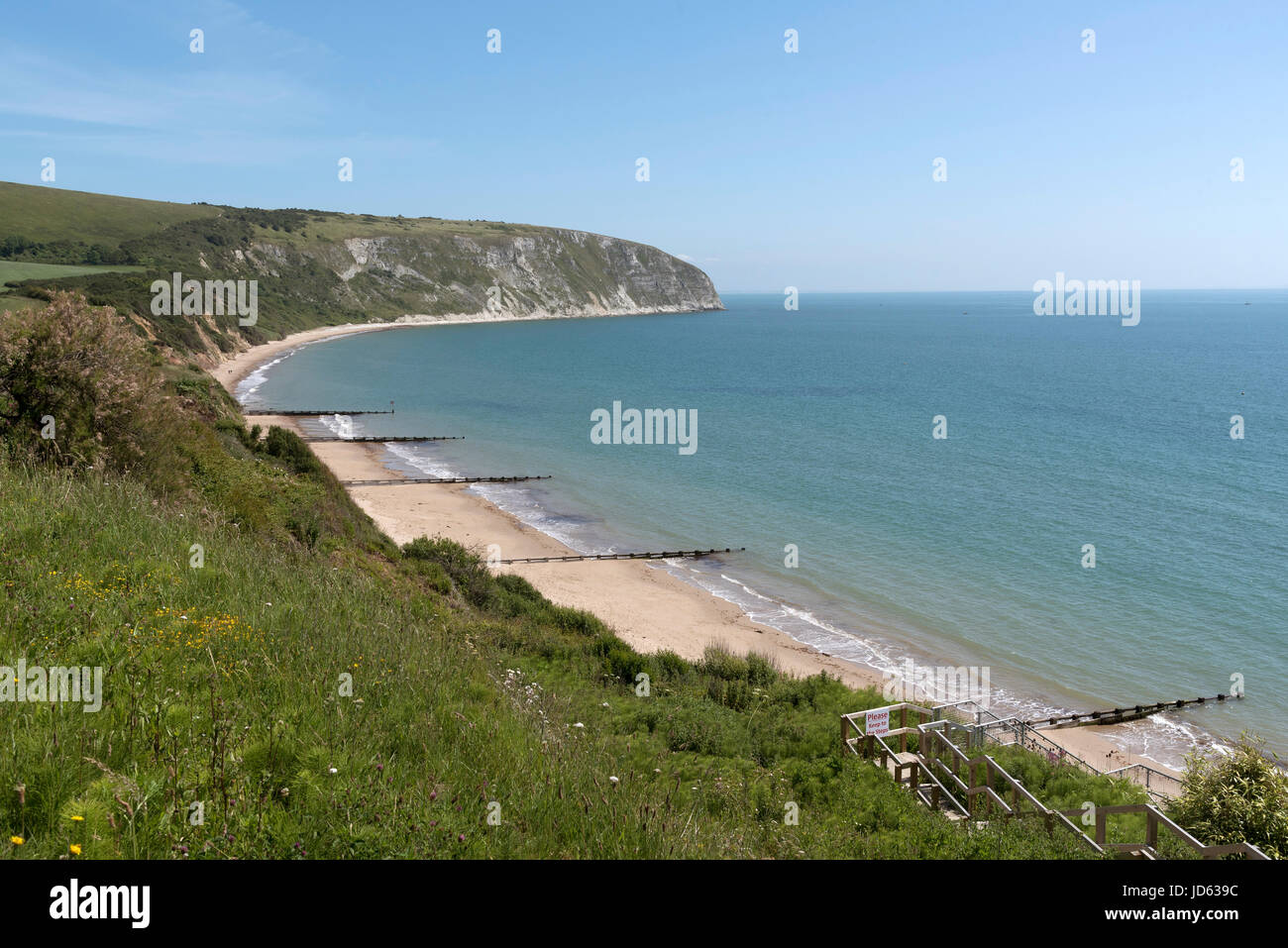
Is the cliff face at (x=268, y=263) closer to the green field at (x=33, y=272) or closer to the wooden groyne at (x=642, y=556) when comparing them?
the green field at (x=33, y=272)

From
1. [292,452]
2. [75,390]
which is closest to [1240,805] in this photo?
[75,390]

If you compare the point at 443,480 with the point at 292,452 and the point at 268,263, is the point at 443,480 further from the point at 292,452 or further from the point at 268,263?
the point at 268,263

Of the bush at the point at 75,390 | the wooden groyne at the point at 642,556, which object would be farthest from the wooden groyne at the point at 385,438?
the bush at the point at 75,390

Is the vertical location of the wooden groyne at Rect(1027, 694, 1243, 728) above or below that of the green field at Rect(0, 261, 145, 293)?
below

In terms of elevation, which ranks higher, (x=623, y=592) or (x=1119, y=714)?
(x=623, y=592)

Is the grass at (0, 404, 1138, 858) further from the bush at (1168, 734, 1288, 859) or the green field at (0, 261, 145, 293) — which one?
the green field at (0, 261, 145, 293)

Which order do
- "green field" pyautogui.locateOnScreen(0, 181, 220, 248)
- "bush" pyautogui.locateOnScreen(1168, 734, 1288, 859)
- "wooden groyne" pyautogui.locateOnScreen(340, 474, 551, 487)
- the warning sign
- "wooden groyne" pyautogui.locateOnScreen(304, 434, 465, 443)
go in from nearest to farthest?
"bush" pyautogui.locateOnScreen(1168, 734, 1288, 859)
the warning sign
"wooden groyne" pyautogui.locateOnScreen(340, 474, 551, 487)
"wooden groyne" pyautogui.locateOnScreen(304, 434, 465, 443)
"green field" pyautogui.locateOnScreen(0, 181, 220, 248)

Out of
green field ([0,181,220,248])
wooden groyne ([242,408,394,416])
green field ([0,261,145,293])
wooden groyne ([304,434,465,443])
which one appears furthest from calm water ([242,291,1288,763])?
green field ([0,181,220,248])

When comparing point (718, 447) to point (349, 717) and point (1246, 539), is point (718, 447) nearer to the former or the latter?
point (1246, 539)
